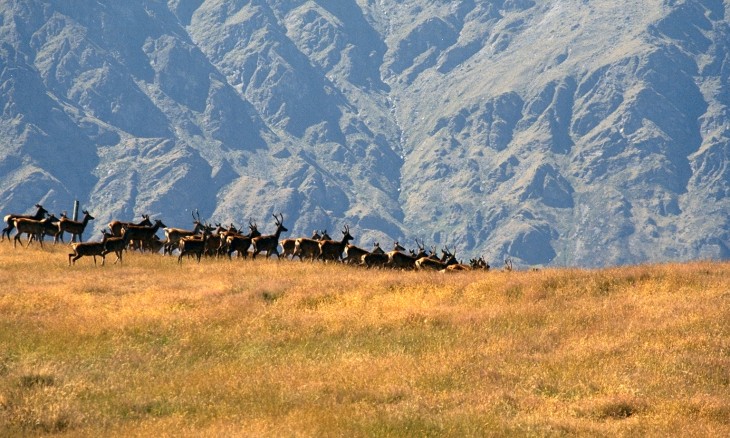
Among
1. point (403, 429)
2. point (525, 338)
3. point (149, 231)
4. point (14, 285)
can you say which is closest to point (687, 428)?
point (403, 429)

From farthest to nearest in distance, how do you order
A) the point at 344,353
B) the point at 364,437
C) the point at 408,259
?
the point at 408,259 → the point at 344,353 → the point at 364,437

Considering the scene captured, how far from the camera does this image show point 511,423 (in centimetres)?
1938

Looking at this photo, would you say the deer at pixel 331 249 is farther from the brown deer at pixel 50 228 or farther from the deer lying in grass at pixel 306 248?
the brown deer at pixel 50 228

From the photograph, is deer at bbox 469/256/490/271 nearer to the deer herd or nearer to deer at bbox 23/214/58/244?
the deer herd

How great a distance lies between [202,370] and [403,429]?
5.79 meters

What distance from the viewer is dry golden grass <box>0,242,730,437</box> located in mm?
19469

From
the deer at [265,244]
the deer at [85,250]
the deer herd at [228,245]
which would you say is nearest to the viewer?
the deer at [85,250]

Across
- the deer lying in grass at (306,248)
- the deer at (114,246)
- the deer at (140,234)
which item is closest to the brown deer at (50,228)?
the deer at (140,234)

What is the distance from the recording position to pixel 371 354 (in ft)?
81.1

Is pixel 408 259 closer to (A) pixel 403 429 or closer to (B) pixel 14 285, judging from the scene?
(B) pixel 14 285

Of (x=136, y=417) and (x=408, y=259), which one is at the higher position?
(x=408, y=259)

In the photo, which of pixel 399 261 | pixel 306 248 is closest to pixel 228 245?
pixel 306 248

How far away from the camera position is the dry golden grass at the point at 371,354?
63.9 ft

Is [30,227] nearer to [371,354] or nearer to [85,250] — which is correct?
[85,250]
